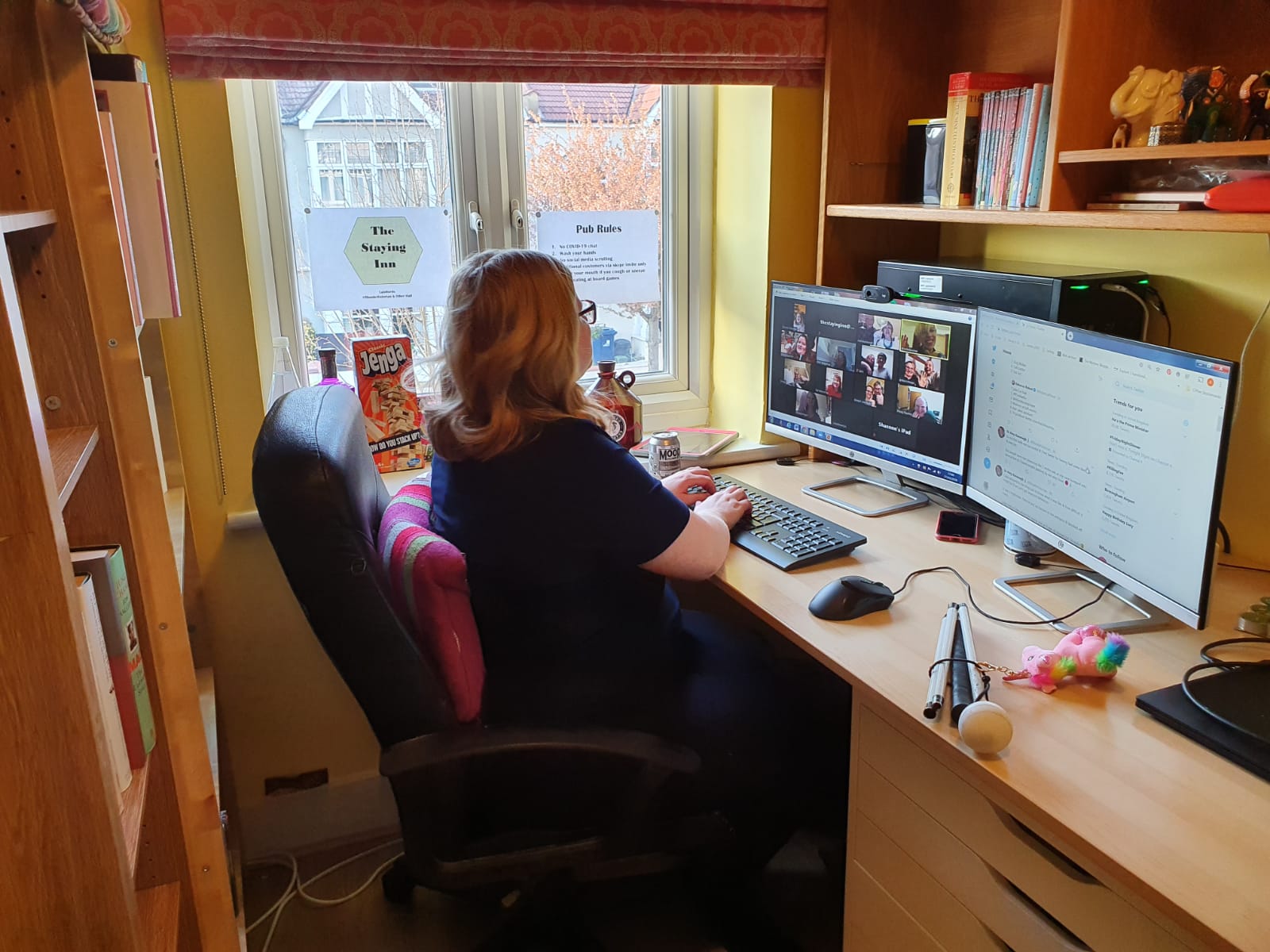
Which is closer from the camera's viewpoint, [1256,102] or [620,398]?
[1256,102]

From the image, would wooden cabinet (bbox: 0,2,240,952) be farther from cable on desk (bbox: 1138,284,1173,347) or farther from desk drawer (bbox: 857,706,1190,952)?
cable on desk (bbox: 1138,284,1173,347)

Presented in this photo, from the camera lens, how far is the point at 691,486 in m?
1.82

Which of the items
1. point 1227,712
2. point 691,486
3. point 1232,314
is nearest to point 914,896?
point 1227,712

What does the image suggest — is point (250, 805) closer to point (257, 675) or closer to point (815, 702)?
point (257, 675)

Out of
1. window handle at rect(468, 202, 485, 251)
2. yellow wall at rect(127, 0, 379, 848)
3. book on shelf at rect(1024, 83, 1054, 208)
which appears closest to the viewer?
book on shelf at rect(1024, 83, 1054, 208)

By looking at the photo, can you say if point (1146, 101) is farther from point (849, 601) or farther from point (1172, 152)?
point (849, 601)

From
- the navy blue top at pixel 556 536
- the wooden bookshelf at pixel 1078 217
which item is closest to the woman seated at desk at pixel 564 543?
the navy blue top at pixel 556 536

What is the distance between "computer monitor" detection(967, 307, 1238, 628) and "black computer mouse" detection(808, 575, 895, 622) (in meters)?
0.29

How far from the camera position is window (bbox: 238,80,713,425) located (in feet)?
6.31

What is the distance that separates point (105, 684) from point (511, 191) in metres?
1.38

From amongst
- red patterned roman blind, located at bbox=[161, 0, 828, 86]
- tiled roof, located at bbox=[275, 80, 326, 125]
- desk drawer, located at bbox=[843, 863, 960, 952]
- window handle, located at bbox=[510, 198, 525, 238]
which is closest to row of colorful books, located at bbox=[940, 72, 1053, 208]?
red patterned roman blind, located at bbox=[161, 0, 828, 86]

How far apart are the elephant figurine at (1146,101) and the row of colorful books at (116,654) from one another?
147 centimetres

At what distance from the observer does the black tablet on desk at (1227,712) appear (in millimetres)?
1026

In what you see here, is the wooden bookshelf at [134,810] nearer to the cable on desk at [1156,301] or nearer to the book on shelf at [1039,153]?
the book on shelf at [1039,153]
